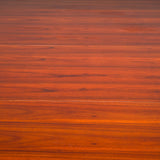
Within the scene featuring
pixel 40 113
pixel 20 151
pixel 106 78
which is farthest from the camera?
pixel 106 78

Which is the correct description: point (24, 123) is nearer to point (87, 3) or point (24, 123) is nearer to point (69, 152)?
point (69, 152)

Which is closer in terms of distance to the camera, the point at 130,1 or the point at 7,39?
the point at 7,39

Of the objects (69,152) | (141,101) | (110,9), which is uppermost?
(110,9)

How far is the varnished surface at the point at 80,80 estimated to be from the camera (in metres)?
0.93

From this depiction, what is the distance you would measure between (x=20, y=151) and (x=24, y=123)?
0.40 feet

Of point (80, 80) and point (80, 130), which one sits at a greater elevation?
point (80, 80)

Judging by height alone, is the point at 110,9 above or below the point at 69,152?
above

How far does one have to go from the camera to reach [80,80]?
3.71 feet

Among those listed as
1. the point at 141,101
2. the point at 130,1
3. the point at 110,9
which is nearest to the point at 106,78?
the point at 141,101

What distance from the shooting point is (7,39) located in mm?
1303

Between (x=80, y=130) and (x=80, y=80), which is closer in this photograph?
(x=80, y=130)

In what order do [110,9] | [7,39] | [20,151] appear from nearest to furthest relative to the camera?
[20,151] → [7,39] → [110,9]

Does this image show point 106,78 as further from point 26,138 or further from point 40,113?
point 26,138

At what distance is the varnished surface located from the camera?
0.93 m
